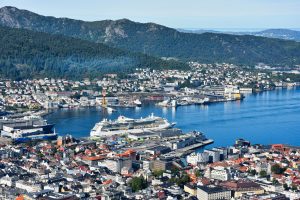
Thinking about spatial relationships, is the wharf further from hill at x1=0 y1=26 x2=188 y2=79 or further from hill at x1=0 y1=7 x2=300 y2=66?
hill at x1=0 y1=7 x2=300 y2=66

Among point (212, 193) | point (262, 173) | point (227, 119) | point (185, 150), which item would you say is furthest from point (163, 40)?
point (212, 193)

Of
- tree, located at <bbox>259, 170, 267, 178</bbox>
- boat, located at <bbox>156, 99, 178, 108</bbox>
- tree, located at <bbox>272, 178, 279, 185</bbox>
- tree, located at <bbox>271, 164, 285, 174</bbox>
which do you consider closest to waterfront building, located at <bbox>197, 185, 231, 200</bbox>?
tree, located at <bbox>272, 178, 279, 185</bbox>

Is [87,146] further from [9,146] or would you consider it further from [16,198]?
[16,198]

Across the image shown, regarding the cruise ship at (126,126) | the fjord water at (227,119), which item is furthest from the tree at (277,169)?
the cruise ship at (126,126)

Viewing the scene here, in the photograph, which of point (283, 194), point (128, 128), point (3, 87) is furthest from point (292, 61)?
point (283, 194)

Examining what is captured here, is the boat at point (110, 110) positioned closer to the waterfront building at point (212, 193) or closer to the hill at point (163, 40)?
the waterfront building at point (212, 193)

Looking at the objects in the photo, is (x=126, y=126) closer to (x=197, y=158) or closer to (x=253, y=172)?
(x=197, y=158)
